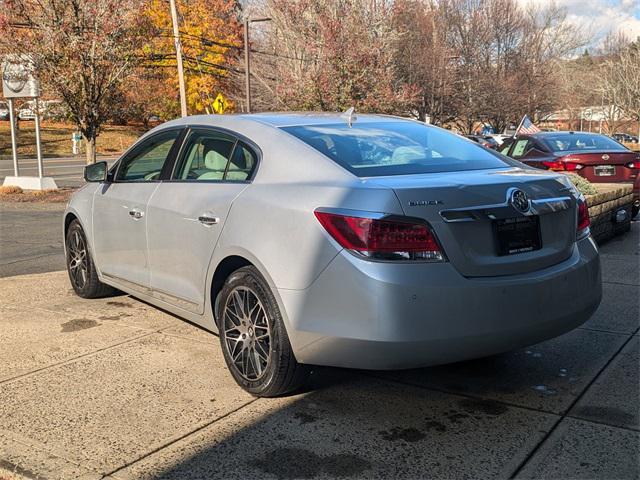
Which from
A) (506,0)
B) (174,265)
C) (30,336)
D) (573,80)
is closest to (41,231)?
(30,336)

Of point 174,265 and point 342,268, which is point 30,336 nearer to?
point 174,265

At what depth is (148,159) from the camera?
18.2ft

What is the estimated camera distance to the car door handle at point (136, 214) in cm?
503

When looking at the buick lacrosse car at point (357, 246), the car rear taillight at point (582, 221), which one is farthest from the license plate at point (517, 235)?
the car rear taillight at point (582, 221)

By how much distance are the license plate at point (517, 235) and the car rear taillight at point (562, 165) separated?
7601mm

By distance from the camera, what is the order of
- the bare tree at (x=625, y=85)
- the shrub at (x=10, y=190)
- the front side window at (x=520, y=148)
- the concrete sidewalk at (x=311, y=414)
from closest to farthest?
the concrete sidewalk at (x=311, y=414) < the front side window at (x=520, y=148) < the shrub at (x=10, y=190) < the bare tree at (x=625, y=85)

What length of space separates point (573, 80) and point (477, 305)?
60.3 meters

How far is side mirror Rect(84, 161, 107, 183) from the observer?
18.8ft

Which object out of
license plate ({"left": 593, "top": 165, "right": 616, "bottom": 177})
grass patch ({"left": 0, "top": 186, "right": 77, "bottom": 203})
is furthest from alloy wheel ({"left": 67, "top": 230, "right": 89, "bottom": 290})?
grass patch ({"left": 0, "top": 186, "right": 77, "bottom": 203})

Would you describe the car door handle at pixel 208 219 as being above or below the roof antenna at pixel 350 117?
below

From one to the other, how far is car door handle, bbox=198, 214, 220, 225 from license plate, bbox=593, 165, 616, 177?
326 inches

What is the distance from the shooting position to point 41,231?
11078mm

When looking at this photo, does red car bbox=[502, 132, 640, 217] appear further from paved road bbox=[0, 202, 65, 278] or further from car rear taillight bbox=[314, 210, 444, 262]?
car rear taillight bbox=[314, 210, 444, 262]

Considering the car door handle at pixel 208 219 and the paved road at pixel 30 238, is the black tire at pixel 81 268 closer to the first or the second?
the paved road at pixel 30 238
